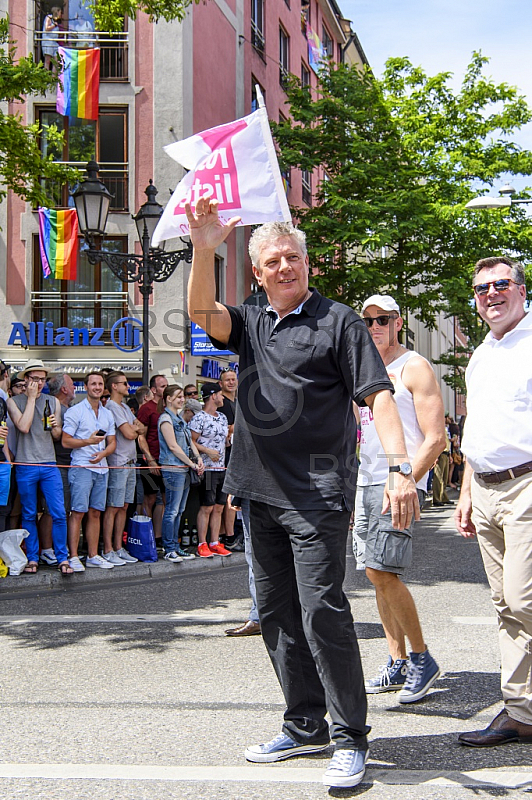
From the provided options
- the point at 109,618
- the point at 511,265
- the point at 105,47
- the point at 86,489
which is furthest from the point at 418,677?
the point at 105,47

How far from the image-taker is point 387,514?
468 cm

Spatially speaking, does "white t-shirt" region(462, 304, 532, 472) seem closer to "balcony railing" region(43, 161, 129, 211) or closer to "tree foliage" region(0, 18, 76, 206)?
"tree foliage" region(0, 18, 76, 206)

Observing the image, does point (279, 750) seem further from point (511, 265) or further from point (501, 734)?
point (511, 265)

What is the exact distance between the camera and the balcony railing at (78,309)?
79.6 feet

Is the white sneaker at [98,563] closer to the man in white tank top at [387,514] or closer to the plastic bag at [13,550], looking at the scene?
the plastic bag at [13,550]

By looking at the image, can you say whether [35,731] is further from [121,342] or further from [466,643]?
[121,342]

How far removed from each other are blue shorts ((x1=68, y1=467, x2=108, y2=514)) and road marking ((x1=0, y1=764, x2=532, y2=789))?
19.6 ft

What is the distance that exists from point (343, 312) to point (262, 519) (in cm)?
92

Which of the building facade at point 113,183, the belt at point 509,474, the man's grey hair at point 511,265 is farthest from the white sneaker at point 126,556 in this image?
the building facade at point 113,183

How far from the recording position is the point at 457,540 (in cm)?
1266

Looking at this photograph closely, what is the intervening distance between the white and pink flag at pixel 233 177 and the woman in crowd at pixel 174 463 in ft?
16.3

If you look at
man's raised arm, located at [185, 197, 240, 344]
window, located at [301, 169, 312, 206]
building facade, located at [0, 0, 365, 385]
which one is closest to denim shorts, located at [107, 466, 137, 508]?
man's raised arm, located at [185, 197, 240, 344]

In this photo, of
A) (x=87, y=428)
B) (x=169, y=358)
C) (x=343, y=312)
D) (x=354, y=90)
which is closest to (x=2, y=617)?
(x=87, y=428)

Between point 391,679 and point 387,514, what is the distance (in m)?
0.94
